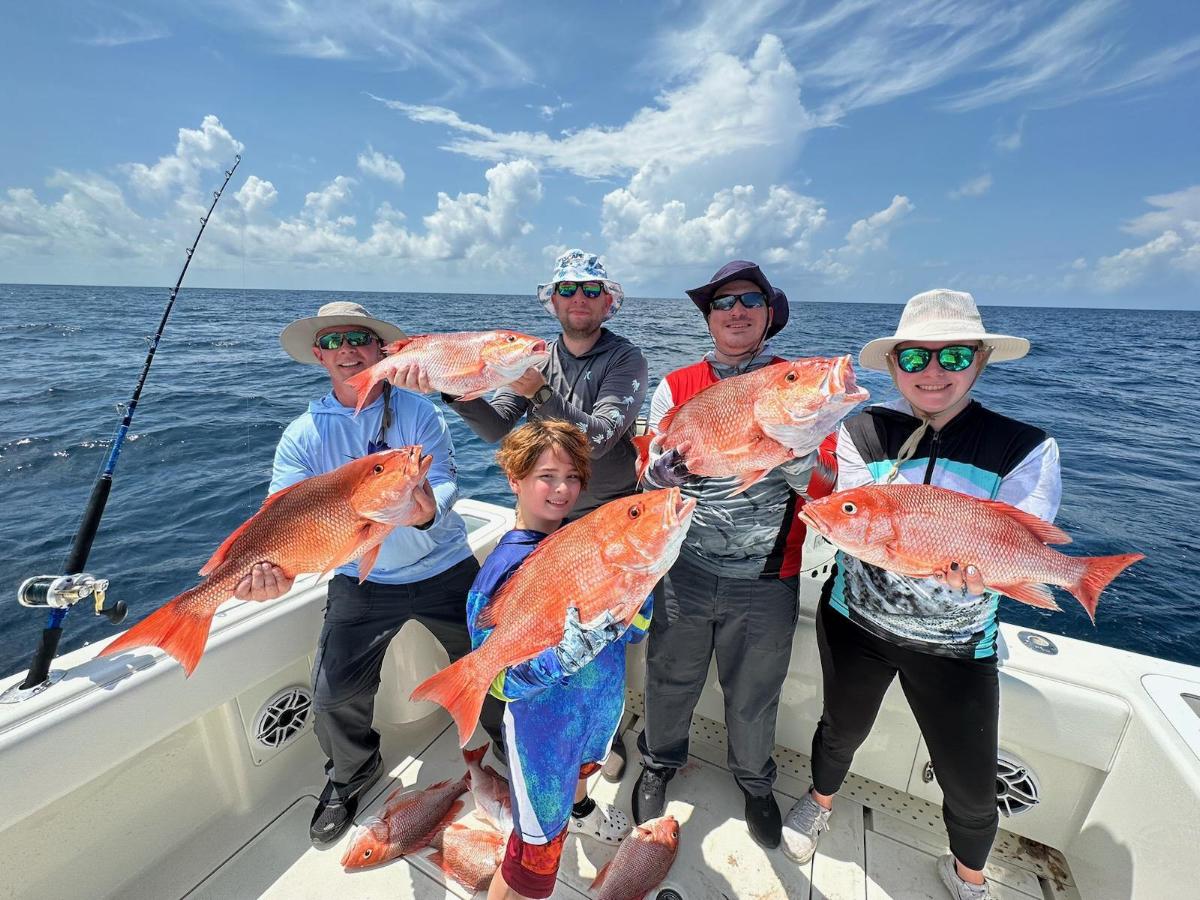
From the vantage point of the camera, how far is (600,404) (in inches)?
125

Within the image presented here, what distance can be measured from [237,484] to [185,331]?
22.8 m

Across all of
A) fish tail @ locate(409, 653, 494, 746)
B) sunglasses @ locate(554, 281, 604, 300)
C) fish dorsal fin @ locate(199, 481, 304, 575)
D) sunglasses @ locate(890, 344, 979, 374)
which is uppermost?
sunglasses @ locate(554, 281, 604, 300)

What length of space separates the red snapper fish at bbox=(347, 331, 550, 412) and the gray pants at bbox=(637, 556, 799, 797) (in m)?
1.34

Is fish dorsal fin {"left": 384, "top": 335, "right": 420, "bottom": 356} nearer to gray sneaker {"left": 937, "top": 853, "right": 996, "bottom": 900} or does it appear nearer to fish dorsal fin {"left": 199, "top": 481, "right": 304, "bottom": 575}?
fish dorsal fin {"left": 199, "top": 481, "right": 304, "bottom": 575}

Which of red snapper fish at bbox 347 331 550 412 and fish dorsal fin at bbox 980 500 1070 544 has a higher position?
red snapper fish at bbox 347 331 550 412

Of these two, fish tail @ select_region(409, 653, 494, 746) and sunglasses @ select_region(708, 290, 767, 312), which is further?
sunglasses @ select_region(708, 290, 767, 312)

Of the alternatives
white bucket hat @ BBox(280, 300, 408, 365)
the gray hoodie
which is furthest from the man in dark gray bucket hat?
white bucket hat @ BBox(280, 300, 408, 365)

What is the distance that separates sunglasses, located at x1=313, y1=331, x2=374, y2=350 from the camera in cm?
285

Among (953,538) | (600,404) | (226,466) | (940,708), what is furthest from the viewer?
(226,466)

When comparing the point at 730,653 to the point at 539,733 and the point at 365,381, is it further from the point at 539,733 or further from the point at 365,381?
the point at 365,381

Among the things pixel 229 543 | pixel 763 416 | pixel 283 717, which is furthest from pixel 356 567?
pixel 763 416

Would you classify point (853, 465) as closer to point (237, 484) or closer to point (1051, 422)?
point (237, 484)

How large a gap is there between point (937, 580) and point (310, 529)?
2.39 meters

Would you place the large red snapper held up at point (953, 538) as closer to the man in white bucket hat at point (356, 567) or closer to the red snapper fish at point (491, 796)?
the man in white bucket hat at point (356, 567)
